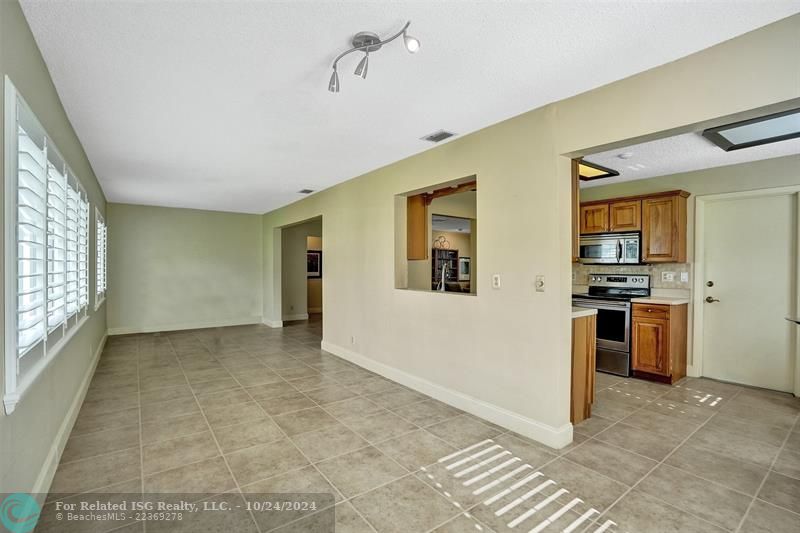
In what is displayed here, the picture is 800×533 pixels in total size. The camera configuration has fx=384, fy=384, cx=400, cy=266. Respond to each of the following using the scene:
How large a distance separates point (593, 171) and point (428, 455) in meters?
3.70

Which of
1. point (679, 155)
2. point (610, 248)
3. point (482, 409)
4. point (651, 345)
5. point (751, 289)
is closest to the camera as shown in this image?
point (482, 409)

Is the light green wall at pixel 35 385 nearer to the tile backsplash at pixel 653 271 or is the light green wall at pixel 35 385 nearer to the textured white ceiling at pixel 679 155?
the textured white ceiling at pixel 679 155

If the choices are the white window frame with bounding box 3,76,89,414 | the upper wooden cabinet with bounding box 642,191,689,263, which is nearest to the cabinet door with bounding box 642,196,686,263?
the upper wooden cabinet with bounding box 642,191,689,263

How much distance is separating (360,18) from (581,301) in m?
4.54

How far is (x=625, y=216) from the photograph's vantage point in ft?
16.4

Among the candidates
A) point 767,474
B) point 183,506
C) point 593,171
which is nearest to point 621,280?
point 593,171

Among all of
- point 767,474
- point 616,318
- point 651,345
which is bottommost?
point 767,474

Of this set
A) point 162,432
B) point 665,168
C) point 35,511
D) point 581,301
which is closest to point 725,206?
point 665,168

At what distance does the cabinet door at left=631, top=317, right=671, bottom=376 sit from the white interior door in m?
0.71

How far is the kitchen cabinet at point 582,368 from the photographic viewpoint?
3.12m

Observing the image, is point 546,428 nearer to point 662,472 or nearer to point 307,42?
point 662,472

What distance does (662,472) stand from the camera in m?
2.46

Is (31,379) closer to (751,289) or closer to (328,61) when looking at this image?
(328,61)

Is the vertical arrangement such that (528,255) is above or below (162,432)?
above
